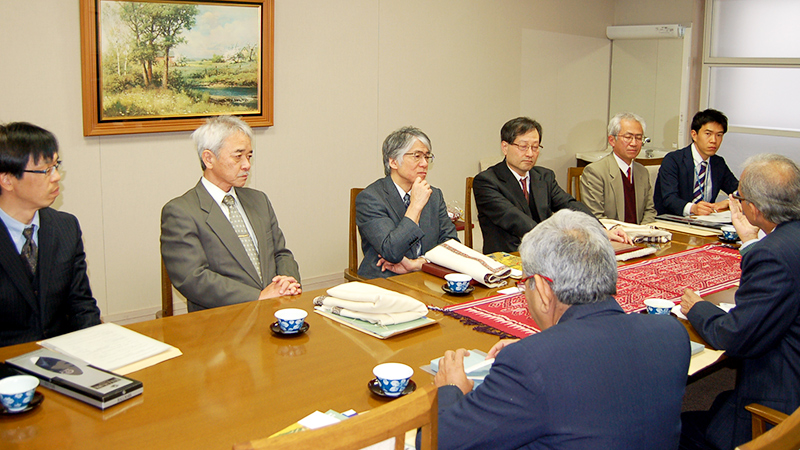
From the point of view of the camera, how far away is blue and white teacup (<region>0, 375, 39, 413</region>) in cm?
158

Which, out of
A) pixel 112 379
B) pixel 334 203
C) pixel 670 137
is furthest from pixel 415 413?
pixel 670 137

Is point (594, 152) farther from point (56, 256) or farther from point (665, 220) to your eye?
point (56, 256)

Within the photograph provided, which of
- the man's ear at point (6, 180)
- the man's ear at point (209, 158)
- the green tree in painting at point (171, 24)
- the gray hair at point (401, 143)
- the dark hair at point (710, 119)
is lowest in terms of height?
the man's ear at point (6, 180)

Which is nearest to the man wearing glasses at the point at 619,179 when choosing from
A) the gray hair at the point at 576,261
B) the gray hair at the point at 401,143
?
the gray hair at the point at 401,143

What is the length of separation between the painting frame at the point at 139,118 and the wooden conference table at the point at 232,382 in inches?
83.2

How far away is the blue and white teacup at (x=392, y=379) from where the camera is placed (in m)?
1.71

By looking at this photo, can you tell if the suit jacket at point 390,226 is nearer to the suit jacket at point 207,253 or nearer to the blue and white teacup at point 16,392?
the suit jacket at point 207,253

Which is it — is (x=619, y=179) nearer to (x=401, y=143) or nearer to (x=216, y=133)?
(x=401, y=143)

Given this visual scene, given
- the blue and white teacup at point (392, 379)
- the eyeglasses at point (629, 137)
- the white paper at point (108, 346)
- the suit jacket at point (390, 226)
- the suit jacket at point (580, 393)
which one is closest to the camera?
the suit jacket at point (580, 393)

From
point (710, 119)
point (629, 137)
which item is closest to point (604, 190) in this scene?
point (629, 137)

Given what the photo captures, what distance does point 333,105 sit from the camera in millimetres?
5023

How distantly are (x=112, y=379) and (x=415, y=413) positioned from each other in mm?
894

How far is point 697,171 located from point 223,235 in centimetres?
324

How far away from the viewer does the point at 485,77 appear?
591 centimetres
